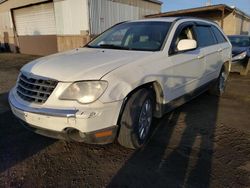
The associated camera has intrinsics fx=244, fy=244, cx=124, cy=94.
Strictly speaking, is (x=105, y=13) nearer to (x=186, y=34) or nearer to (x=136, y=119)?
(x=186, y=34)

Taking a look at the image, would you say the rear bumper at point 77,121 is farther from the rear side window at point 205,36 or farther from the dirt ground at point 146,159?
the rear side window at point 205,36

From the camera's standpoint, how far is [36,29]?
58.5ft

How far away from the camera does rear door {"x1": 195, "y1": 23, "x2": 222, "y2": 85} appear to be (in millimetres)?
4609

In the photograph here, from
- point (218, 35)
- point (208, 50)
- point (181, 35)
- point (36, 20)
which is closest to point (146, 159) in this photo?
point (181, 35)

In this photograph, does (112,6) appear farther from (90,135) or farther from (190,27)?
(90,135)

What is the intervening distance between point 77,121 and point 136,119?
2.53 feet

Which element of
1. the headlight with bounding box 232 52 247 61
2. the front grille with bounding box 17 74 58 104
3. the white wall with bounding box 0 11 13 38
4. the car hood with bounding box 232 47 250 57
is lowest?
the headlight with bounding box 232 52 247 61

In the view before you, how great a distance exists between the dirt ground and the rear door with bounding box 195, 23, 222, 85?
3.57 feet

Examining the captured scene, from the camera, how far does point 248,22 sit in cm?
2253

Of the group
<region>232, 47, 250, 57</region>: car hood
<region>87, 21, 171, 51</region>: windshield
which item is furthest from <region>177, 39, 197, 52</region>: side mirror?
<region>232, 47, 250, 57</region>: car hood

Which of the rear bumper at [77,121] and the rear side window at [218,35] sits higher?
the rear side window at [218,35]

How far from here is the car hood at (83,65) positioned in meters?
2.69

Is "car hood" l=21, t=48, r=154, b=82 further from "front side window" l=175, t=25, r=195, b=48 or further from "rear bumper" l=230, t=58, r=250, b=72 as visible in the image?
"rear bumper" l=230, t=58, r=250, b=72

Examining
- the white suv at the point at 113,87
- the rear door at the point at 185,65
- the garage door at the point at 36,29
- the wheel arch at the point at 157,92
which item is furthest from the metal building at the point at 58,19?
the wheel arch at the point at 157,92
